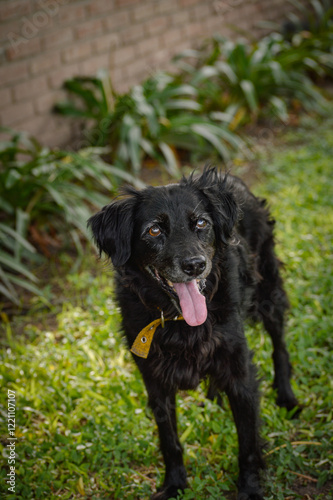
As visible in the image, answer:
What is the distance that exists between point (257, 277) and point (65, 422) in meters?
1.44

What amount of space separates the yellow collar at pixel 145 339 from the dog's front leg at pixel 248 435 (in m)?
0.46

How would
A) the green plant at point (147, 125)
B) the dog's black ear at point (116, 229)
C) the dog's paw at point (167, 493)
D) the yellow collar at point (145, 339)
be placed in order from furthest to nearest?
the green plant at point (147, 125) < the dog's paw at point (167, 493) < the dog's black ear at point (116, 229) < the yellow collar at point (145, 339)

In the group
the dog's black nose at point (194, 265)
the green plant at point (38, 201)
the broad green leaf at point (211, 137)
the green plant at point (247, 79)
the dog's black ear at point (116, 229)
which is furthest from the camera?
the green plant at point (247, 79)

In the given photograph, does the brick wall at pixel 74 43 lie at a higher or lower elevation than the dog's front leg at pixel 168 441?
higher

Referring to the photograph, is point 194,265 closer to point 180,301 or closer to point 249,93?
point 180,301

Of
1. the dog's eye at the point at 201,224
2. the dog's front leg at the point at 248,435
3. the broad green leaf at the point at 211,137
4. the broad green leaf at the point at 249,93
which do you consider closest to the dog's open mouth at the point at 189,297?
the dog's eye at the point at 201,224

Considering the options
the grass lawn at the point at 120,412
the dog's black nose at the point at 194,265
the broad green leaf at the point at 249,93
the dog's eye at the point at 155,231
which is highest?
the dog's eye at the point at 155,231

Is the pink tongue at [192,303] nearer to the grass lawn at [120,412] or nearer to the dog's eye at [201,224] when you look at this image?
the dog's eye at [201,224]

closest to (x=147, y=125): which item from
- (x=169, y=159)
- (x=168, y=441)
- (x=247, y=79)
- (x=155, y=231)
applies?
(x=169, y=159)

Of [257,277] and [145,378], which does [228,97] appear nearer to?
[257,277]

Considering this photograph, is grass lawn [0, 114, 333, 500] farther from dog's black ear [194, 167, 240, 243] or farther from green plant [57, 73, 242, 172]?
green plant [57, 73, 242, 172]

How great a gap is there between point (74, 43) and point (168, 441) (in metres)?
5.13

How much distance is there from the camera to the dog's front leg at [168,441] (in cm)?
249

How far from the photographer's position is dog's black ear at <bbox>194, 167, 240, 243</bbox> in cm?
246
